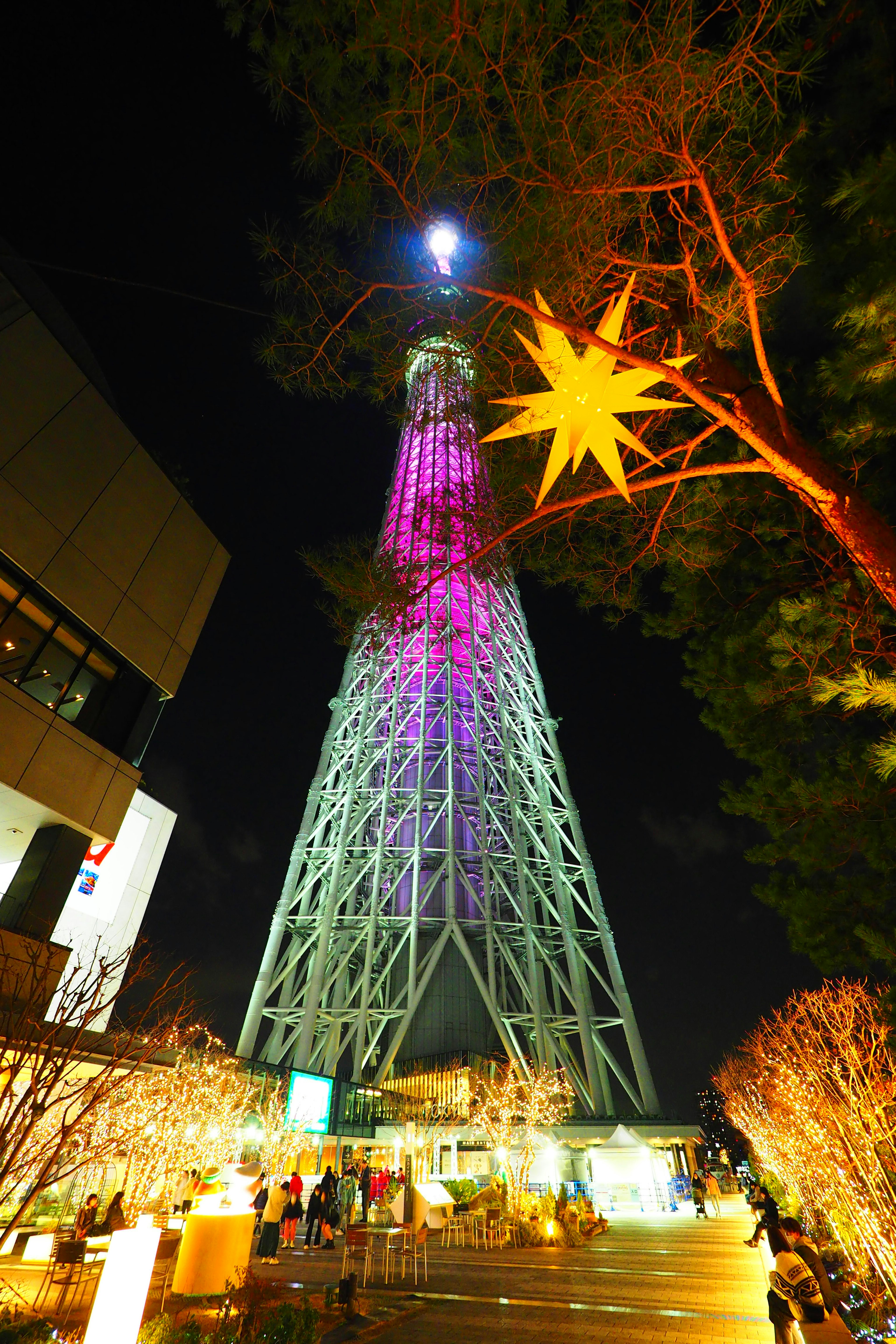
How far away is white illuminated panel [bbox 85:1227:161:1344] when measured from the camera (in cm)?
434

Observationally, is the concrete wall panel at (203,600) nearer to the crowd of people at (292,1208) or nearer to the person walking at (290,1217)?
the crowd of people at (292,1208)

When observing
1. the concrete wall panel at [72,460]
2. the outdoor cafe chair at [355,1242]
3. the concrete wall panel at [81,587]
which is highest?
the concrete wall panel at [72,460]

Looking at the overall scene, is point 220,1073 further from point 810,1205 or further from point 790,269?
point 790,269

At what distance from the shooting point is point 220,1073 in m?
18.8

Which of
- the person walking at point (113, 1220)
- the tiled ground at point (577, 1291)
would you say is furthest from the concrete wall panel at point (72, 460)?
the tiled ground at point (577, 1291)

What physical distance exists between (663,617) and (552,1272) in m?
10.8

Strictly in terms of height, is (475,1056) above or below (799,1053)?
above

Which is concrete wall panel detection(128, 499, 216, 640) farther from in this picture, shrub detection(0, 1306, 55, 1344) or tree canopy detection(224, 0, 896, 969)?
shrub detection(0, 1306, 55, 1344)

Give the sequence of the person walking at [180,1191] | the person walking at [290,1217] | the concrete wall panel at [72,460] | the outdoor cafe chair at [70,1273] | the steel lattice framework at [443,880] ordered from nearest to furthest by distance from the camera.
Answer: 1. the outdoor cafe chair at [70,1273]
2. the concrete wall panel at [72,460]
3. the person walking at [180,1191]
4. the person walking at [290,1217]
5. the steel lattice framework at [443,880]

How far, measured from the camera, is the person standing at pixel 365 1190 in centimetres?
1666

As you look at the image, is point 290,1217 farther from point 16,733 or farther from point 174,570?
point 174,570

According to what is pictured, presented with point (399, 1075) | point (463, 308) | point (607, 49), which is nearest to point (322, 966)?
point (399, 1075)

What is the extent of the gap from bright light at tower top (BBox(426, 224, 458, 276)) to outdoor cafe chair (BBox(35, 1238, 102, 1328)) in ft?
38.6

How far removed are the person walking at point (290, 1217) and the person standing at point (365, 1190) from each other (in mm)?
1613
